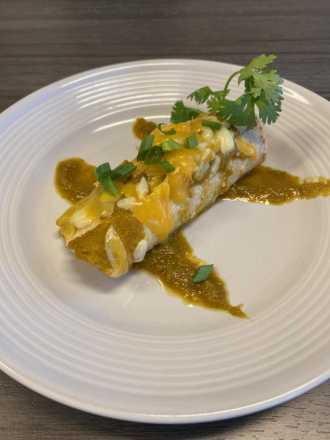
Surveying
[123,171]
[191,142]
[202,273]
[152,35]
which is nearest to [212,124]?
[191,142]

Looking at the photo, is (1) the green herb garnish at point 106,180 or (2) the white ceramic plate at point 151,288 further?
(1) the green herb garnish at point 106,180

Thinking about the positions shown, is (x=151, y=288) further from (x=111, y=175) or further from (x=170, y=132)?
(x=170, y=132)

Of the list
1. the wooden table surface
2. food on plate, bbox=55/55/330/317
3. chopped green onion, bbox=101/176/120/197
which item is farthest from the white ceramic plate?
the wooden table surface

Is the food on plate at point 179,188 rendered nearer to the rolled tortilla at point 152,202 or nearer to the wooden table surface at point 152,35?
the rolled tortilla at point 152,202

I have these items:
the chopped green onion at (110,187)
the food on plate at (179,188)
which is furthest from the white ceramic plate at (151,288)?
the chopped green onion at (110,187)

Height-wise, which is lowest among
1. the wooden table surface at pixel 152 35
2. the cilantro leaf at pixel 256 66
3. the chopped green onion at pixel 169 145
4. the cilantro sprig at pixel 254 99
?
the chopped green onion at pixel 169 145

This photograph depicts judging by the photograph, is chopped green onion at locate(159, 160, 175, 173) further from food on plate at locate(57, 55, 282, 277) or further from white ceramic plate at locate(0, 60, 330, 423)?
white ceramic plate at locate(0, 60, 330, 423)

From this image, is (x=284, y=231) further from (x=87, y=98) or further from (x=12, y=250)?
(x=87, y=98)
